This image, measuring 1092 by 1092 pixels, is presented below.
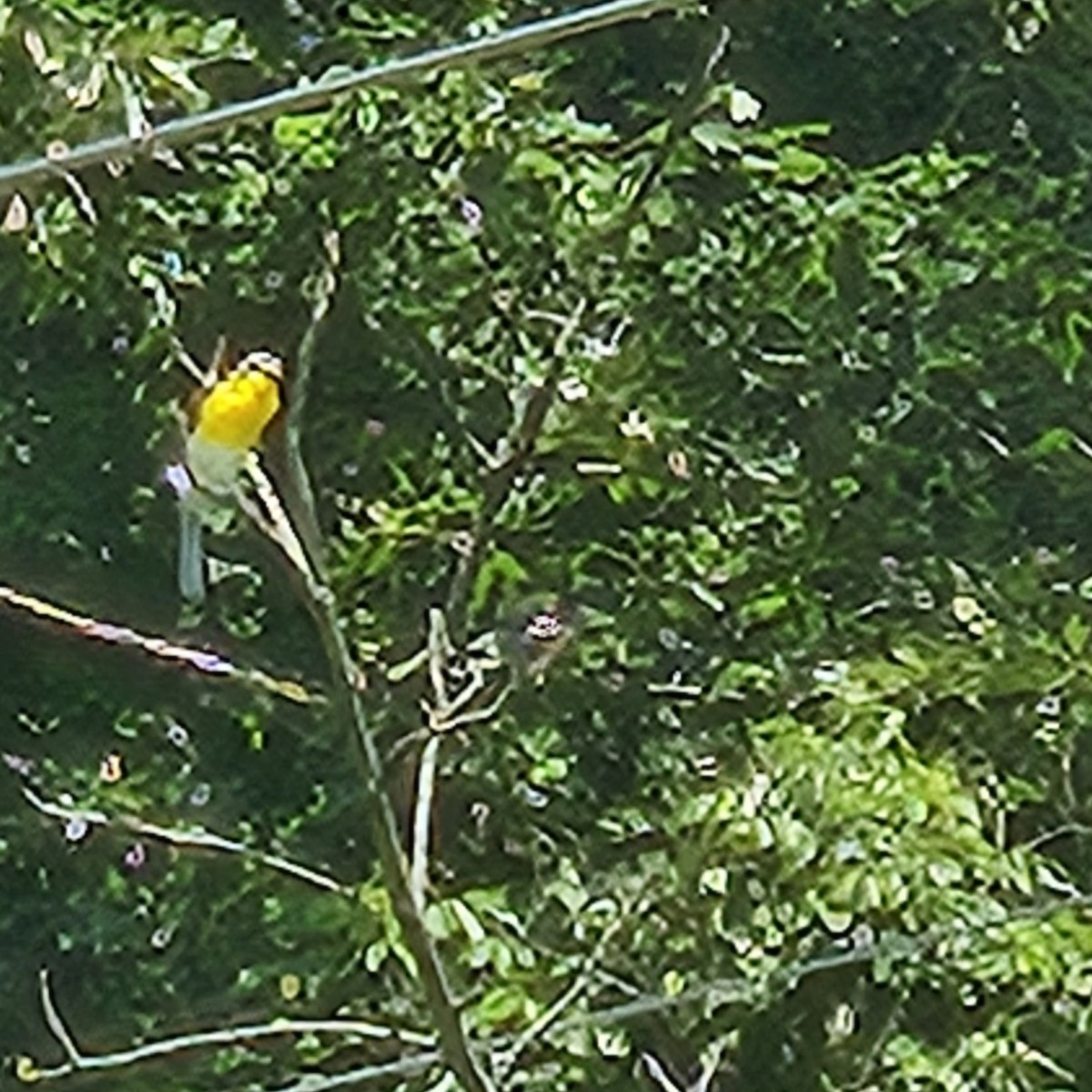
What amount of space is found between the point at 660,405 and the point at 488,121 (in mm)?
235

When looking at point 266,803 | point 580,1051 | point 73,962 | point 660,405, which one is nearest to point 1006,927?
point 580,1051

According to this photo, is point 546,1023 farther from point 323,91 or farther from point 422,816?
point 323,91

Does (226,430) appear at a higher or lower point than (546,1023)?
higher

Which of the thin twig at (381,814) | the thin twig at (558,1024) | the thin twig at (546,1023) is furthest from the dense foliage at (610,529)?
the thin twig at (381,814)

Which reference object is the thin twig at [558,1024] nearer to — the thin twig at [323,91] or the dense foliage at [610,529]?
the dense foliage at [610,529]

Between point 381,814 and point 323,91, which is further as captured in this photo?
point 381,814

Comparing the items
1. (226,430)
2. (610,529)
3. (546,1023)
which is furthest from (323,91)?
(610,529)

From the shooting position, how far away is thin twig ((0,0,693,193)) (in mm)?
528

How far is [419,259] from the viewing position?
182 centimetres

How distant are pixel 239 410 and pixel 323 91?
11.5 inches

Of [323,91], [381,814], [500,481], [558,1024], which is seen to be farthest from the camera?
[558,1024]

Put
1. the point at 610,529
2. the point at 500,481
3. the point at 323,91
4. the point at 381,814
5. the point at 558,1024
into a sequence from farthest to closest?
the point at 610,529
the point at 558,1024
the point at 500,481
the point at 381,814
the point at 323,91

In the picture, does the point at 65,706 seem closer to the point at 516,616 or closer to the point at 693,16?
the point at 516,616

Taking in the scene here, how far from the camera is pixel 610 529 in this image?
1.86 m
